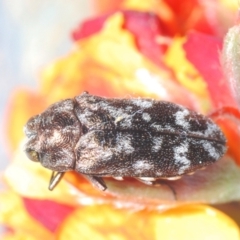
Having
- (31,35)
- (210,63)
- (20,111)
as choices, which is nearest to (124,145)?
(210,63)

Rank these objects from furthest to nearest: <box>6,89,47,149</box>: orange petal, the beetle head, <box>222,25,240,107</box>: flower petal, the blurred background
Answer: the blurred background < <box>6,89,47,149</box>: orange petal < the beetle head < <box>222,25,240,107</box>: flower petal

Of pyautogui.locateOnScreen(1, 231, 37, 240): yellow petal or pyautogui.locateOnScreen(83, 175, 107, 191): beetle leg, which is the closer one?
pyautogui.locateOnScreen(83, 175, 107, 191): beetle leg

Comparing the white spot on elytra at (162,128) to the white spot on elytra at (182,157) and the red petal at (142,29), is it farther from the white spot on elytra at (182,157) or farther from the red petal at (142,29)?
the red petal at (142,29)

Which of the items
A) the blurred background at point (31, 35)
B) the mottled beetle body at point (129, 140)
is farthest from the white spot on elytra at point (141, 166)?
the blurred background at point (31, 35)

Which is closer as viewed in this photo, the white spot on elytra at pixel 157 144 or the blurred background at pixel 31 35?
the white spot on elytra at pixel 157 144

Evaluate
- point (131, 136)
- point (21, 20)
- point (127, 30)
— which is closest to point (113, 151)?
point (131, 136)

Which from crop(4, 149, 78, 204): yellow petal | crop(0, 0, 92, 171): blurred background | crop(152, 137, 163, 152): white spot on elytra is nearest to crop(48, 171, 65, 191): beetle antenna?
crop(4, 149, 78, 204): yellow petal

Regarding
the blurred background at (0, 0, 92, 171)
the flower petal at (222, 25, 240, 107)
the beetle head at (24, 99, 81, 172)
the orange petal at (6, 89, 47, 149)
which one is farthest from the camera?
the blurred background at (0, 0, 92, 171)

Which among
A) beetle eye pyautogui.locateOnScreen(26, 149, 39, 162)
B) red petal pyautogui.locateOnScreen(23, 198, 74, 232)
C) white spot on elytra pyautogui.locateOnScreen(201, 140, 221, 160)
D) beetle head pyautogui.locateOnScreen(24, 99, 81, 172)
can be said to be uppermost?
white spot on elytra pyautogui.locateOnScreen(201, 140, 221, 160)

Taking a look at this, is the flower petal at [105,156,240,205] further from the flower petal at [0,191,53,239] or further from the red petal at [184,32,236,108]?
the flower petal at [0,191,53,239]
